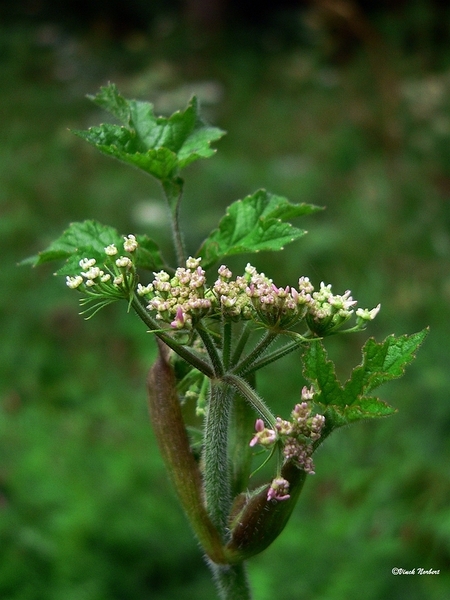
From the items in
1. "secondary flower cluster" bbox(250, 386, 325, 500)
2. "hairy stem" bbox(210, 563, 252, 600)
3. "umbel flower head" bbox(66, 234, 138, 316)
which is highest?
"umbel flower head" bbox(66, 234, 138, 316)

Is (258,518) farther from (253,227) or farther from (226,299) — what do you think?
(253,227)

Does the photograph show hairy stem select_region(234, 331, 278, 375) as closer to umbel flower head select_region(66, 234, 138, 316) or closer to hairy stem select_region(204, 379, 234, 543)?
hairy stem select_region(204, 379, 234, 543)

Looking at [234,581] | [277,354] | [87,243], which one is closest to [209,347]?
[277,354]

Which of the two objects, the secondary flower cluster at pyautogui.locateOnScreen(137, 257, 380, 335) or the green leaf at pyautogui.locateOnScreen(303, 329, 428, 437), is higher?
the secondary flower cluster at pyautogui.locateOnScreen(137, 257, 380, 335)

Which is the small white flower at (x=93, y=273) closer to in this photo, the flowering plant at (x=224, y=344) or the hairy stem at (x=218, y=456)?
the flowering plant at (x=224, y=344)

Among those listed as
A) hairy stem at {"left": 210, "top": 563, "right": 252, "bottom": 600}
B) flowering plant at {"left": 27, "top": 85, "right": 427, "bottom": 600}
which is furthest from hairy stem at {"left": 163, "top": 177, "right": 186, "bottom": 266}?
hairy stem at {"left": 210, "top": 563, "right": 252, "bottom": 600}

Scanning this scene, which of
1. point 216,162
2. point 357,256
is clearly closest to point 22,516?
point 357,256

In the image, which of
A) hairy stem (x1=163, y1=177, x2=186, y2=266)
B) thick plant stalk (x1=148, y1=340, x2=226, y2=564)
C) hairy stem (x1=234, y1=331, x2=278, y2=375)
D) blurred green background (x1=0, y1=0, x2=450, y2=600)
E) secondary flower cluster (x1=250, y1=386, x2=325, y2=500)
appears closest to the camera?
secondary flower cluster (x1=250, y1=386, x2=325, y2=500)
